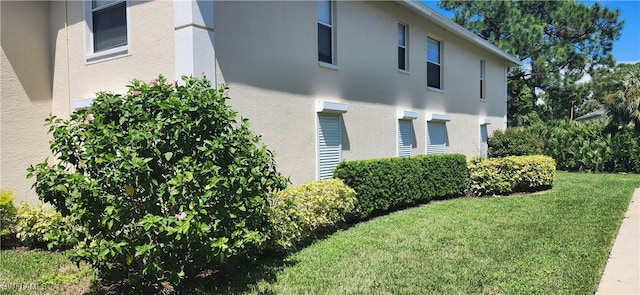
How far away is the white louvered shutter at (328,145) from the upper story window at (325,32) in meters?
1.36

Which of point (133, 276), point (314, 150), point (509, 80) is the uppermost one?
point (509, 80)

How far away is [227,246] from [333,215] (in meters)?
3.22

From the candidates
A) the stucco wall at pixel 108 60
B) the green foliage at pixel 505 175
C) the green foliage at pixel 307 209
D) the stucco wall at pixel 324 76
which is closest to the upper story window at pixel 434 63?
the stucco wall at pixel 324 76

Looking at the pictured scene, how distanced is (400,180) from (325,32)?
12.4 ft

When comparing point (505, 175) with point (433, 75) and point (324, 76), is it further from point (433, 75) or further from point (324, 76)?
point (324, 76)

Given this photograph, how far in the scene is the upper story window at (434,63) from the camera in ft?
44.7

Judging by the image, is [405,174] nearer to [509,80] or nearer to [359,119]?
[359,119]

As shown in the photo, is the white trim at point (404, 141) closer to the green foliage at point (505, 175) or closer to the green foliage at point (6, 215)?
the green foliage at point (505, 175)

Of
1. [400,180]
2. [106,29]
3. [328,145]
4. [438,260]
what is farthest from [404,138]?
[106,29]

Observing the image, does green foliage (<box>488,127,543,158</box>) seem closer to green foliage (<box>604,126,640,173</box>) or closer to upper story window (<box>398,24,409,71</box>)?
green foliage (<box>604,126,640,173</box>)

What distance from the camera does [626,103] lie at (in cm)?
1766

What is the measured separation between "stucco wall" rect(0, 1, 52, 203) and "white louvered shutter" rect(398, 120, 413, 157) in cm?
848

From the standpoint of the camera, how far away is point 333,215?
733 cm

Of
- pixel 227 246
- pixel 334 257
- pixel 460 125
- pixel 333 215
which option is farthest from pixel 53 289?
pixel 460 125
